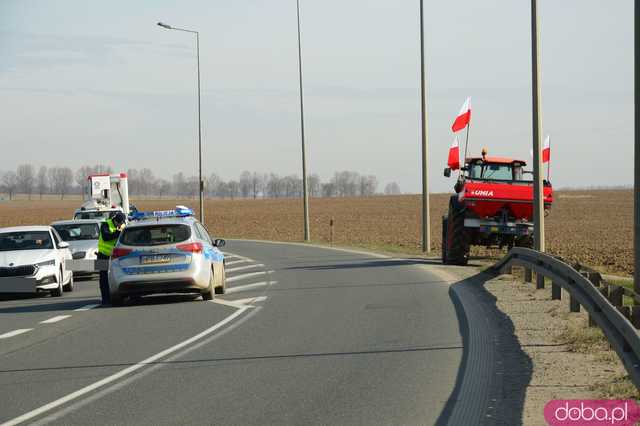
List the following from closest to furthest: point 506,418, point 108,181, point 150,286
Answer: point 506,418, point 150,286, point 108,181

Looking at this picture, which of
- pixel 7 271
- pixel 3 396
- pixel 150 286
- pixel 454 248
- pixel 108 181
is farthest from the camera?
pixel 108 181

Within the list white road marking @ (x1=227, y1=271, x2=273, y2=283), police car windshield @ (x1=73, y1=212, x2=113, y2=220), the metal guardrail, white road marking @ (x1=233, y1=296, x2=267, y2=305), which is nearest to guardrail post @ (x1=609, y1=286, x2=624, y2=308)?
the metal guardrail

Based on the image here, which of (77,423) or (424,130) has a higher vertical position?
(424,130)

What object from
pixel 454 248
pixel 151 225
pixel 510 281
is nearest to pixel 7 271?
pixel 151 225

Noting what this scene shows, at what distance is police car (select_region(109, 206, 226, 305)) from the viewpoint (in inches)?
636

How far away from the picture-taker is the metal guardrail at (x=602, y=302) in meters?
7.36

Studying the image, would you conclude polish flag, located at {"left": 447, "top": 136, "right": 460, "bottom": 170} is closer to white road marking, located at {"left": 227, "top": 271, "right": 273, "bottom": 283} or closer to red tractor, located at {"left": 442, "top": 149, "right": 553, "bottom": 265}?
red tractor, located at {"left": 442, "top": 149, "right": 553, "bottom": 265}

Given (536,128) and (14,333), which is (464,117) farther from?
(14,333)

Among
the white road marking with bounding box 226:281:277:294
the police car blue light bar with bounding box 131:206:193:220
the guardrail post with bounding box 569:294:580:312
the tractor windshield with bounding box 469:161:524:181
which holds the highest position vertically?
the tractor windshield with bounding box 469:161:524:181

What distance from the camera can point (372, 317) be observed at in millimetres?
14109

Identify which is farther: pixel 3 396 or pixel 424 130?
pixel 424 130

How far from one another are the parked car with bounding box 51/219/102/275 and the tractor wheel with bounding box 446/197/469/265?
8.92 meters

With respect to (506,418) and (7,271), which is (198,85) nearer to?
(7,271)

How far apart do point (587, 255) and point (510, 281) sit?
12.0m
